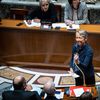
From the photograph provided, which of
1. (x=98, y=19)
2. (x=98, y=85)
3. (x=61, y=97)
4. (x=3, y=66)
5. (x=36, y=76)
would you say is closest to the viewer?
(x=61, y=97)

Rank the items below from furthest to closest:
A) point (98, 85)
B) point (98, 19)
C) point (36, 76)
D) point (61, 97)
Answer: point (98, 19), point (36, 76), point (98, 85), point (61, 97)

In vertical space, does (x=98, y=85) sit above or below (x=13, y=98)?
below

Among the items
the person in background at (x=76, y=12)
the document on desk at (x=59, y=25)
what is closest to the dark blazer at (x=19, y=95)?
the document on desk at (x=59, y=25)

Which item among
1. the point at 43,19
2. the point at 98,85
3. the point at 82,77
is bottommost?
A: the point at 98,85

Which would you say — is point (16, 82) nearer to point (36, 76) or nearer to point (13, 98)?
point (13, 98)

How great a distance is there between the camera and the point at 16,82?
405 centimetres

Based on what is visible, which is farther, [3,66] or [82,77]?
[3,66]

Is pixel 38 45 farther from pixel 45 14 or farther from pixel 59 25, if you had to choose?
pixel 45 14

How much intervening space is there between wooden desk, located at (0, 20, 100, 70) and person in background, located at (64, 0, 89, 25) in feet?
1.23

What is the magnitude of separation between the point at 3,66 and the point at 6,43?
0.50m

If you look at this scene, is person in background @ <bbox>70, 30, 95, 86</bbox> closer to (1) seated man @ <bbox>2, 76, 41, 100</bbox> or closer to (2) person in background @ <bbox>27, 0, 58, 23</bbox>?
(1) seated man @ <bbox>2, 76, 41, 100</bbox>

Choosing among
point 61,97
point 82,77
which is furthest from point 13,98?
point 82,77

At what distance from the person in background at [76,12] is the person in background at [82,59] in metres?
1.95

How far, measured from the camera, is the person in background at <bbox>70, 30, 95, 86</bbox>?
15.5ft
